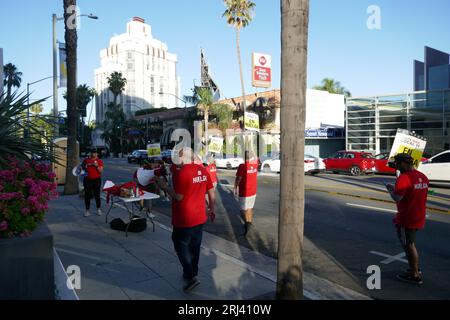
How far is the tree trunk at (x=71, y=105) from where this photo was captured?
46.0 feet

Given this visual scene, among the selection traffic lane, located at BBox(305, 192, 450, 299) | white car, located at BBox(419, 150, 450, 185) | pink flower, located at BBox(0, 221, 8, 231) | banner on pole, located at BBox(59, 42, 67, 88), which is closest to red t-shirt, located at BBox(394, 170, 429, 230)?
traffic lane, located at BBox(305, 192, 450, 299)

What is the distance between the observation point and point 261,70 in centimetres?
2852

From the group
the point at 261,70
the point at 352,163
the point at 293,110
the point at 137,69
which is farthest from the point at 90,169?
the point at 137,69

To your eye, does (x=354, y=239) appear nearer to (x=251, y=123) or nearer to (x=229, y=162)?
(x=251, y=123)

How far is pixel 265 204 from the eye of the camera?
40.0 feet

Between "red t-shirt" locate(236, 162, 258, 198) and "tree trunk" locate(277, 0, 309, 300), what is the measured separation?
387 centimetres

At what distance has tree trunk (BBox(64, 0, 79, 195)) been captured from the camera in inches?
551

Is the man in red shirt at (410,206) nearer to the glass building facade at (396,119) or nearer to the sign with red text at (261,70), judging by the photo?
the sign with red text at (261,70)

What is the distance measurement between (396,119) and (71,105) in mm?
26201

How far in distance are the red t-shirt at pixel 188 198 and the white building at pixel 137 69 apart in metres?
116

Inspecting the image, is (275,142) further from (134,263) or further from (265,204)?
→ (134,263)

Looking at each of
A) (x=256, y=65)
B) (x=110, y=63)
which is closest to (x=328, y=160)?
(x=256, y=65)

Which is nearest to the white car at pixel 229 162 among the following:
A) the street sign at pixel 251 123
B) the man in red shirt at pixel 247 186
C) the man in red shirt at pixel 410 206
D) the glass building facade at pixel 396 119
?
the glass building facade at pixel 396 119

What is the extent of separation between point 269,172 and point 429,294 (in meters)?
21.2
